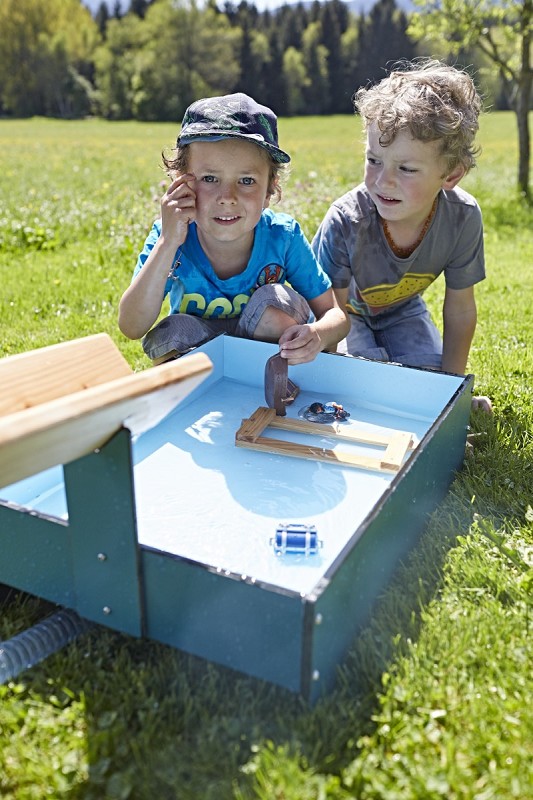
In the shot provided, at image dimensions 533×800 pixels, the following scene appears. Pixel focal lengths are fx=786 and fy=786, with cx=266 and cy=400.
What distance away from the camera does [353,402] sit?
2795 mm

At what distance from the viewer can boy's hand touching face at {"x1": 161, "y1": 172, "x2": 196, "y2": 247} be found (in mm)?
2582

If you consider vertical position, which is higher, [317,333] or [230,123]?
[230,123]

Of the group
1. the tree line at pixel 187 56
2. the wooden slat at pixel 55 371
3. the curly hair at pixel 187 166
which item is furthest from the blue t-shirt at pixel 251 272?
the tree line at pixel 187 56

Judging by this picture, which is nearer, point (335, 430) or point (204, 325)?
point (335, 430)

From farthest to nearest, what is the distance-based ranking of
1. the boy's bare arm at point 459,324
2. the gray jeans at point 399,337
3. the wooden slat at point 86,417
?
1. the gray jeans at point 399,337
2. the boy's bare arm at point 459,324
3. the wooden slat at point 86,417

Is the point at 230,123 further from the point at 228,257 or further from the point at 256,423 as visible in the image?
the point at 256,423

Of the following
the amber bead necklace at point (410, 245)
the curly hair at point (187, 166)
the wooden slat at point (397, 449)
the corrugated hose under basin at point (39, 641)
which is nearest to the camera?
the corrugated hose under basin at point (39, 641)

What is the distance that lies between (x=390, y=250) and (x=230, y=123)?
893mm

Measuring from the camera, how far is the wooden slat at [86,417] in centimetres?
119

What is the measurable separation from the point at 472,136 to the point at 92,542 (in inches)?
80.5

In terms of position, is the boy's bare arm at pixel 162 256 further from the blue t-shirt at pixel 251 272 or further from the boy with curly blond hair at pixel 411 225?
the boy with curly blond hair at pixel 411 225

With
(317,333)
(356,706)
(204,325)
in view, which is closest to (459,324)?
(317,333)

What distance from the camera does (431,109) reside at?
2.70 metres

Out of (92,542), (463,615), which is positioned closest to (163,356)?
(92,542)
